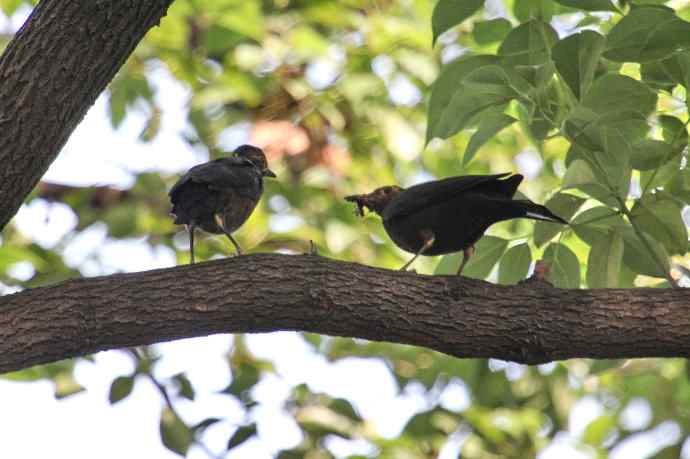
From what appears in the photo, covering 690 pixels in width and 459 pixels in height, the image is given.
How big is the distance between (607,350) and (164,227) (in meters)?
3.23

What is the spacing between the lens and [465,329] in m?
3.22

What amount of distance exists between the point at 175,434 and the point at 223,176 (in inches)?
47.9

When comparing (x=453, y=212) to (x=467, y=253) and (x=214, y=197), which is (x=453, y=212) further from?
(x=214, y=197)

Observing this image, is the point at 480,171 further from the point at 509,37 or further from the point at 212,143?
the point at 509,37

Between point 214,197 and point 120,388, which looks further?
point 120,388

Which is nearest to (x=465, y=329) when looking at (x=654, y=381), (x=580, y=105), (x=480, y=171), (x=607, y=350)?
(x=607, y=350)

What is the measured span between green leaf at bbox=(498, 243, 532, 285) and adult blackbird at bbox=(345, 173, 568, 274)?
138 mm

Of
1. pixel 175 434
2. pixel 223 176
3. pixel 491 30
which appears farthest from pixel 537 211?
pixel 175 434

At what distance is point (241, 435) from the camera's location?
15.0 ft

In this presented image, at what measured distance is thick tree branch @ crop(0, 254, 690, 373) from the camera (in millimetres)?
3141

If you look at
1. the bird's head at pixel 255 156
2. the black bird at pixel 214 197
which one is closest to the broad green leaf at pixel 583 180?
the black bird at pixel 214 197

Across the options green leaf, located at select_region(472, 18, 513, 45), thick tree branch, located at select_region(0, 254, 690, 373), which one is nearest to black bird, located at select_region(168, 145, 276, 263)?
thick tree branch, located at select_region(0, 254, 690, 373)

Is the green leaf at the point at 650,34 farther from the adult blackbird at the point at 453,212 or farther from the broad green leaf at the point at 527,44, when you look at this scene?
the adult blackbird at the point at 453,212

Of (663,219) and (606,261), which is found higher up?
(663,219)
